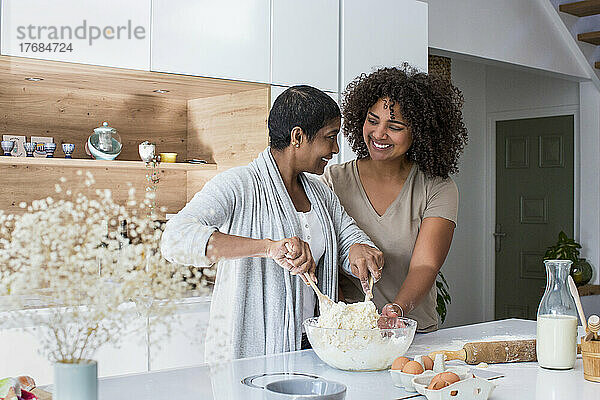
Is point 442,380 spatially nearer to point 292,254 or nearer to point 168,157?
point 292,254

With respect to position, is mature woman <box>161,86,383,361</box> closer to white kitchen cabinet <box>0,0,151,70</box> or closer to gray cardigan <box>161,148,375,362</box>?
gray cardigan <box>161,148,375,362</box>

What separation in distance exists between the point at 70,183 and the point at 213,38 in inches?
37.4

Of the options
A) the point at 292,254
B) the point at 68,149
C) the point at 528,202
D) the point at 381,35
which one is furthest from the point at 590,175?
the point at 292,254

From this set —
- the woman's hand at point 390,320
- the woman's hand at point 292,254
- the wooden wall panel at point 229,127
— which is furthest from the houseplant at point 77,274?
the wooden wall panel at point 229,127

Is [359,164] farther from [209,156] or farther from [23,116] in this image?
[23,116]

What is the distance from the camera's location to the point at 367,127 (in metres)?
2.28

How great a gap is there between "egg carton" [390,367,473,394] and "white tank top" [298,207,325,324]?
53 centimetres

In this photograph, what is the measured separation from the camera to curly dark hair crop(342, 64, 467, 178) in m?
2.27

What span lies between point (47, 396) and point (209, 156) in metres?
2.42

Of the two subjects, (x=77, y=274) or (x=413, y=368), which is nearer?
(x=77, y=274)

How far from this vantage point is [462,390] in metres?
1.39

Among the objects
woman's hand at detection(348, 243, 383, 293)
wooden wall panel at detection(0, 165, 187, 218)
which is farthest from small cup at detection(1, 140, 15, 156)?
woman's hand at detection(348, 243, 383, 293)

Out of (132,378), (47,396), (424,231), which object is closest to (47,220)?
(47,396)

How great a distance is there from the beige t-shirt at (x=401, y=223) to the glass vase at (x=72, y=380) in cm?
129
